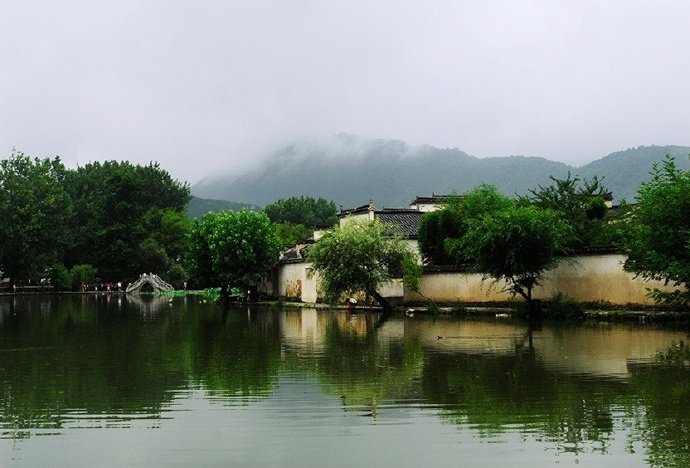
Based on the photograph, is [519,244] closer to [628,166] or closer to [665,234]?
[665,234]

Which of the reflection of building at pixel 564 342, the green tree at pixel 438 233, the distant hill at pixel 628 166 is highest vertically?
the distant hill at pixel 628 166

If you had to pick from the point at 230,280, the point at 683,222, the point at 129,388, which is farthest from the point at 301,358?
the point at 230,280

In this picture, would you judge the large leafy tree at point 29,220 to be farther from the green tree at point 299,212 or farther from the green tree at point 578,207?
the green tree at point 578,207

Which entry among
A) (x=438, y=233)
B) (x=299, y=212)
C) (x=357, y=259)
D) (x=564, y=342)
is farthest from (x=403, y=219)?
(x=299, y=212)

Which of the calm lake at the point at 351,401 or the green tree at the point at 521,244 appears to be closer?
the calm lake at the point at 351,401

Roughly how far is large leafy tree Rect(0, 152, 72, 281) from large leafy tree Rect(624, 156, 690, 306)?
2480 inches

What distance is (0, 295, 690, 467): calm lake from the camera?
9008 millimetres

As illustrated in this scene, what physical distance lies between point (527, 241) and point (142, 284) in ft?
191

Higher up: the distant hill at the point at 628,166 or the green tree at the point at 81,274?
the distant hill at the point at 628,166

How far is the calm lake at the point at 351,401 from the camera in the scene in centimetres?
901

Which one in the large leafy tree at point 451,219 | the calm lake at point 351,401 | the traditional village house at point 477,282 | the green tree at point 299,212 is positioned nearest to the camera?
the calm lake at point 351,401

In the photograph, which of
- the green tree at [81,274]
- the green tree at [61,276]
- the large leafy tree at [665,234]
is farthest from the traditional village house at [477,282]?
the green tree at [61,276]

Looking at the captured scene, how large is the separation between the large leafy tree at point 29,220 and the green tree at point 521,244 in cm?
5631

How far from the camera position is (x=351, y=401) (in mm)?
12398
